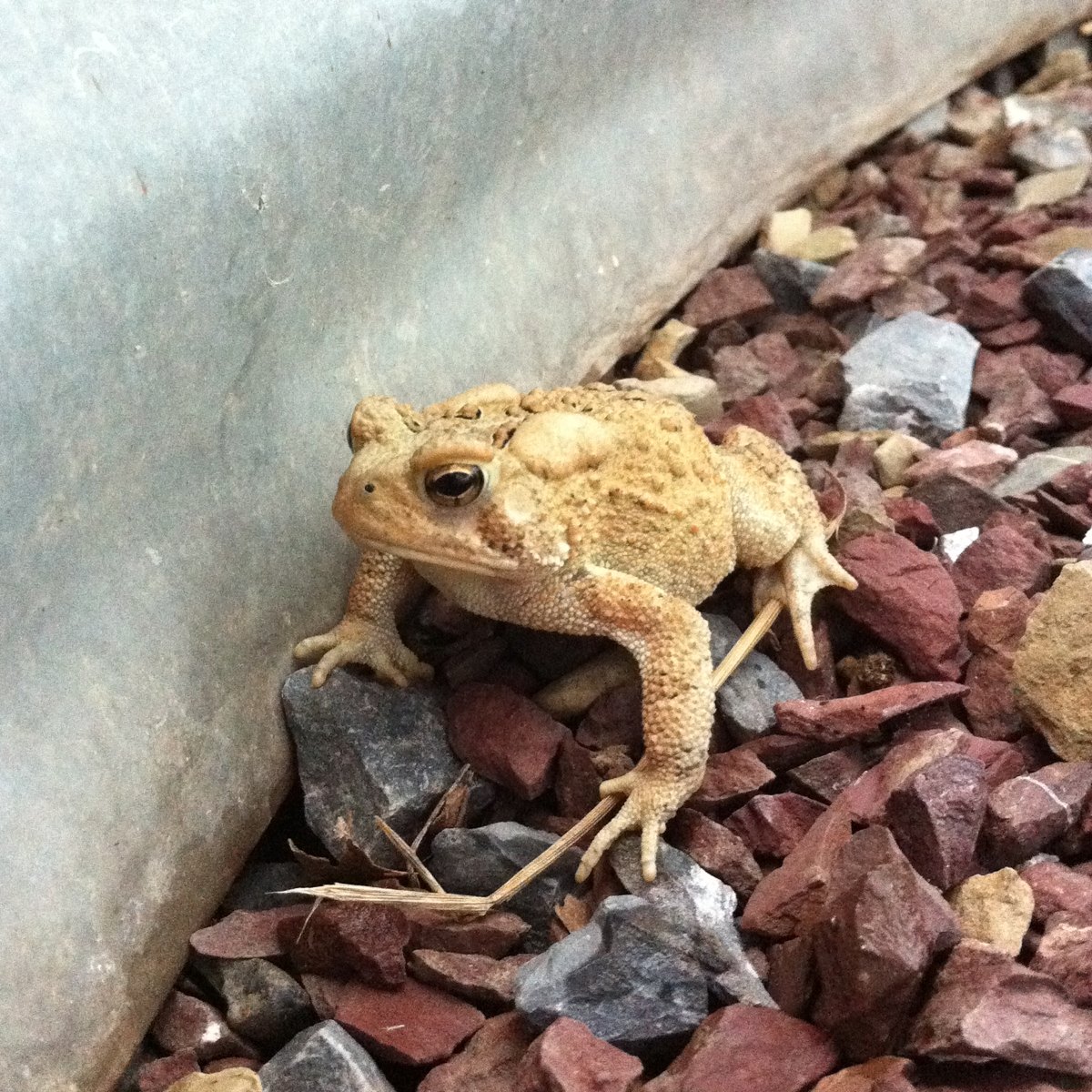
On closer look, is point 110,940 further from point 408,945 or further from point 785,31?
point 785,31

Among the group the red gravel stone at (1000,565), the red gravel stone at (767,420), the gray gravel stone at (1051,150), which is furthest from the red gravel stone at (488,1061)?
the gray gravel stone at (1051,150)

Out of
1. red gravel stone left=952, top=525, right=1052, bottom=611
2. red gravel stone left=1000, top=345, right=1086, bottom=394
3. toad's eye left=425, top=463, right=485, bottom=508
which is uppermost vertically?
toad's eye left=425, top=463, right=485, bottom=508

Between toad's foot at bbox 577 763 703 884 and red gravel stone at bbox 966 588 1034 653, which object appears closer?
toad's foot at bbox 577 763 703 884

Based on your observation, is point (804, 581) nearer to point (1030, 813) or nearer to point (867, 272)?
point (1030, 813)

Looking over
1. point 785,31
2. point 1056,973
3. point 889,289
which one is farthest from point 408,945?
point 785,31

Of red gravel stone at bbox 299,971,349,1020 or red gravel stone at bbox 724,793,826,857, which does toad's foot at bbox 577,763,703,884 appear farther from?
red gravel stone at bbox 299,971,349,1020

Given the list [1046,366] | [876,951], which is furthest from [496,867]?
[1046,366]

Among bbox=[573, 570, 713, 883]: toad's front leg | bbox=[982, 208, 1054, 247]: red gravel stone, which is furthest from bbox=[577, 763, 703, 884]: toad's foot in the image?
bbox=[982, 208, 1054, 247]: red gravel stone
